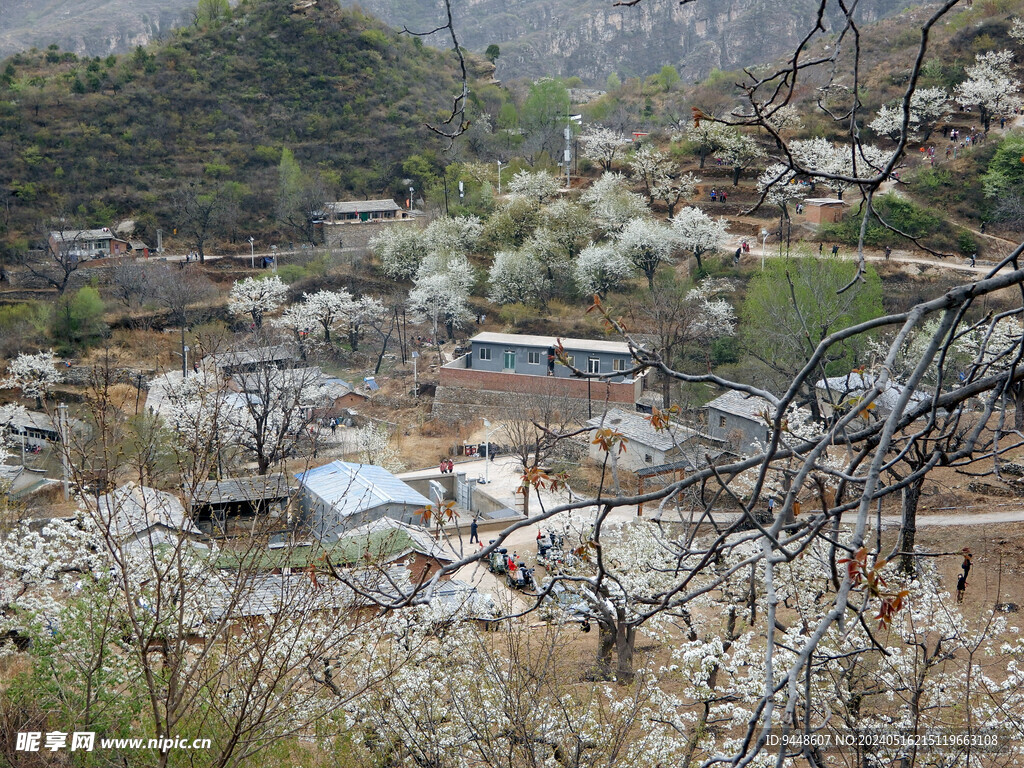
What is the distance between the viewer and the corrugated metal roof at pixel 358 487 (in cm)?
1812

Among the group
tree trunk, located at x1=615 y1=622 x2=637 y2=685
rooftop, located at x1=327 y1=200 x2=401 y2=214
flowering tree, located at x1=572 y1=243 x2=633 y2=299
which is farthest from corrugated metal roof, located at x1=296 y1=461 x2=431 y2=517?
rooftop, located at x1=327 y1=200 x2=401 y2=214

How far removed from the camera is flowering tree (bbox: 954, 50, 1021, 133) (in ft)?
126

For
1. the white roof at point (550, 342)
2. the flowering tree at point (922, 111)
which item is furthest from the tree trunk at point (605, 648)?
the flowering tree at point (922, 111)

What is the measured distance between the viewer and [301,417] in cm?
2334

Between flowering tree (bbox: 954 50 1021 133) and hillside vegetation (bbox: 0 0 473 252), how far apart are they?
26.0 m

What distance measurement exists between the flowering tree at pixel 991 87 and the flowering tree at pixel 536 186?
18275 mm

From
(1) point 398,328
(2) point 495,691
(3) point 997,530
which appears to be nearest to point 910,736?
(2) point 495,691

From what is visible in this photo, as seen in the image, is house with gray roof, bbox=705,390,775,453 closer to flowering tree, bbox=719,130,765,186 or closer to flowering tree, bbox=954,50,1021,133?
flowering tree, bbox=719,130,765,186

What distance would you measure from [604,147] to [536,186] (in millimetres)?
6514

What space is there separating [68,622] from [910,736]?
5.81 meters

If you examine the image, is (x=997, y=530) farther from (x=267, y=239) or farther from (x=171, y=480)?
(x=267, y=239)

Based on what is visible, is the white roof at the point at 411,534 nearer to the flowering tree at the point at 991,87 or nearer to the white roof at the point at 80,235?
the white roof at the point at 80,235

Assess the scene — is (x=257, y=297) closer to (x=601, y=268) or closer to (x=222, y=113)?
(x=601, y=268)

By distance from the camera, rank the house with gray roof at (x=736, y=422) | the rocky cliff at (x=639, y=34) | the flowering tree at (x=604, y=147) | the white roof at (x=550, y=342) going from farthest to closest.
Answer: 1. the rocky cliff at (x=639, y=34)
2. the flowering tree at (x=604, y=147)
3. the white roof at (x=550, y=342)
4. the house with gray roof at (x=736, y=422)
